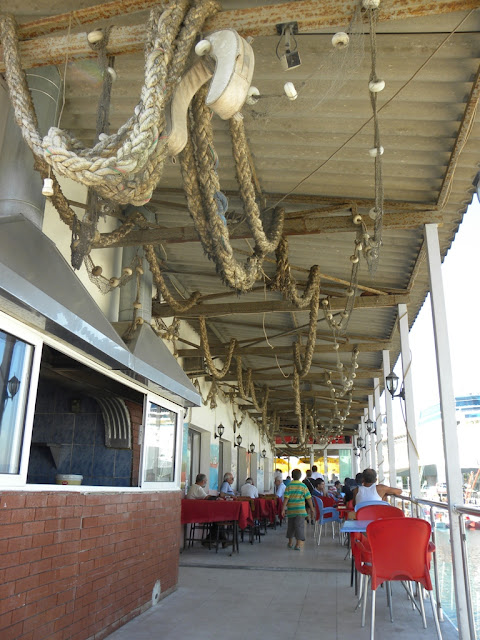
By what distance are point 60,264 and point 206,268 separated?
5.23 metres

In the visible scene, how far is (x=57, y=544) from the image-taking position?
3.52 m

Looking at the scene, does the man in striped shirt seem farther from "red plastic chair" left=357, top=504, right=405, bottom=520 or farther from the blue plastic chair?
"red plastic chair" left=357, top=504, right=405, bottom=520

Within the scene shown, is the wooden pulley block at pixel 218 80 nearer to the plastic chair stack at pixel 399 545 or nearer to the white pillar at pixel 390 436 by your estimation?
the plastic chair stack at pixel 399 545

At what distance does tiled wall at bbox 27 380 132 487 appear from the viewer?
20.2 feet

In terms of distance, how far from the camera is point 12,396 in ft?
10.7

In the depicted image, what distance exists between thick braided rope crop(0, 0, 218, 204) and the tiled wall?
164 inches

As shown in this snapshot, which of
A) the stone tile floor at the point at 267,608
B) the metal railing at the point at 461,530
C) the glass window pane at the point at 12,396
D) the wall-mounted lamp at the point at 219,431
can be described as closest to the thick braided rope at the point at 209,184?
the glass window pane at the point at 12,396

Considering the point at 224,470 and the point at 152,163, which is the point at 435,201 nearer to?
the point at 152,163

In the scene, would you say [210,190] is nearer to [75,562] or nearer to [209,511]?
[75,562]

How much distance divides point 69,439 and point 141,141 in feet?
16.0

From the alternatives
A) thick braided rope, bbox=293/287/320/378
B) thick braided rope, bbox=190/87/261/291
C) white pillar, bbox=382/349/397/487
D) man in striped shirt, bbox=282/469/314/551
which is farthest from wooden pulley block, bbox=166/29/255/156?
white pillar, bbox=382/349/397/487

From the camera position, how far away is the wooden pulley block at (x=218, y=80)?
7.69ft

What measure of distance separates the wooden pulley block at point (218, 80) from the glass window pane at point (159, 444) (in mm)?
3606

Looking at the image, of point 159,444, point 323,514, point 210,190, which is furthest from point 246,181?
point 323,514
